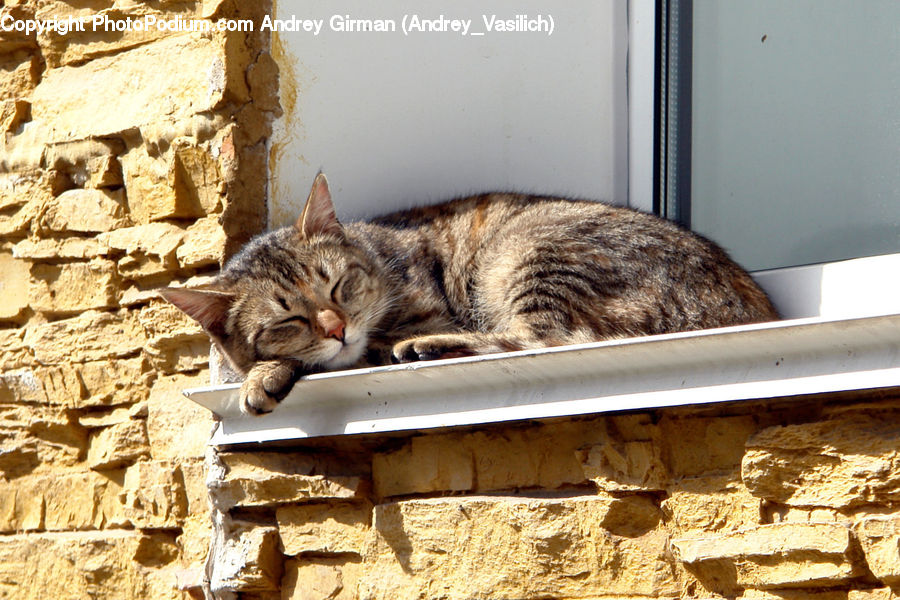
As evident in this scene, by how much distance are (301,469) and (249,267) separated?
0.64m

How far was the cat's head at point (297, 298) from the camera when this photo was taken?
125 inches

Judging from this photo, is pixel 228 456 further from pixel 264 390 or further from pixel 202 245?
pixel 202 245

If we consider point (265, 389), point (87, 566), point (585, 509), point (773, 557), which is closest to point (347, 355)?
point (265, 389)

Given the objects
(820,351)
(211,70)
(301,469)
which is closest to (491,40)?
(211,70)

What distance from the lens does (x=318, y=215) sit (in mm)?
3367

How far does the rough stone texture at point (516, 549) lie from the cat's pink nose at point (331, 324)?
567 millimetres

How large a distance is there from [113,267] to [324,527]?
1163mm

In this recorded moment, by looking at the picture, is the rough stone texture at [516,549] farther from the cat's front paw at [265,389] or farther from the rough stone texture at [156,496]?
the rough stone texture at [156,496]

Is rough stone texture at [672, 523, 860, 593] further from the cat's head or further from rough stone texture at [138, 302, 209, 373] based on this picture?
rough stone texture at [138, 302, 209, 373]

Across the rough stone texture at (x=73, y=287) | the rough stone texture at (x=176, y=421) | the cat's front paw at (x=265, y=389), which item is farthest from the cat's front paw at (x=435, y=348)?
the rough stone texture at (x=73, y=287)

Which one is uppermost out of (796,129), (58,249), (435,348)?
(796,129)

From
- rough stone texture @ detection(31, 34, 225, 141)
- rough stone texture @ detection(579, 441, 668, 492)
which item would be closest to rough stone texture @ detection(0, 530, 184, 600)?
rough stone texture @ detection(31, 34, 225, 141)

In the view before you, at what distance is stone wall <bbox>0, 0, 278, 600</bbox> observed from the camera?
11.0ft

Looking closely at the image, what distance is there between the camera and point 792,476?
2.24m
